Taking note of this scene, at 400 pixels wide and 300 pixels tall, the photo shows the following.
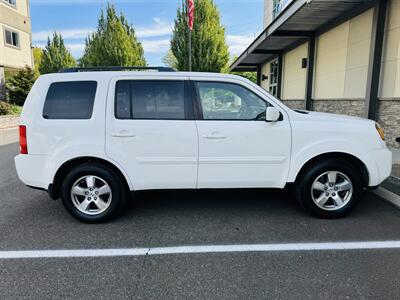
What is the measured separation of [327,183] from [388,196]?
1.38 meters

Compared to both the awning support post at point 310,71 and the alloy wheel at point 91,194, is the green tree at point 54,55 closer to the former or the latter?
the awning support post at point 310,71

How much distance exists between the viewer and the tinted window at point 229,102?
4.09 meters

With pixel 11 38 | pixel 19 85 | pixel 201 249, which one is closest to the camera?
pixel 201 249

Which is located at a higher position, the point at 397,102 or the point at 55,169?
the point at 397,102

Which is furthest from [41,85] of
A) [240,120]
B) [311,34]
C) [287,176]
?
[311,34]

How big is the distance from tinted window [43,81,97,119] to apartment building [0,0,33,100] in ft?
70.9

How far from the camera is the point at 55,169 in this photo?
3.94 m

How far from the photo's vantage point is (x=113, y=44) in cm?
3008

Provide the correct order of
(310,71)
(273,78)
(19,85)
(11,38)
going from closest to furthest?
(310,71) < (273,78) < (19,85) < (11,38)

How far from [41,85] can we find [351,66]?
9.52m

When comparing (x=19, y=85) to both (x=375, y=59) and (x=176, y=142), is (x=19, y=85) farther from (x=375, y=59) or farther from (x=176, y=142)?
(x=176, y=142)

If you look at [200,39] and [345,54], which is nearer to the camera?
[345,54]

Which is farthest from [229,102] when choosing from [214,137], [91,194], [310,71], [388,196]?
[310,71]

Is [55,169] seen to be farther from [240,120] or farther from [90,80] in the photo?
[240,120]
